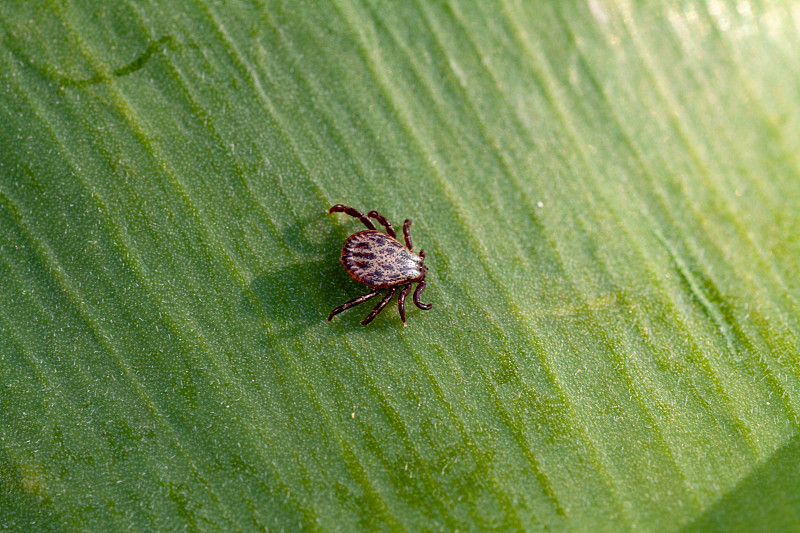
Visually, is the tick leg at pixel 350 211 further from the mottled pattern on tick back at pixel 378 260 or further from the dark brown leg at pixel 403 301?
the dark brown leg at pixel 403 301

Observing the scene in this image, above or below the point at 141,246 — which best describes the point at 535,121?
below

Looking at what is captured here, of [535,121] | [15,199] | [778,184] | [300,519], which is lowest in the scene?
[778,184]

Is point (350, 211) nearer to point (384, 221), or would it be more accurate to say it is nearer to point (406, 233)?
point (384, 221)

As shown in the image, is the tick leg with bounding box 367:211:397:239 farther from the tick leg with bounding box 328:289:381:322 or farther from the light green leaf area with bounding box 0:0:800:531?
the tick leg with bounding box 328:289:381:322

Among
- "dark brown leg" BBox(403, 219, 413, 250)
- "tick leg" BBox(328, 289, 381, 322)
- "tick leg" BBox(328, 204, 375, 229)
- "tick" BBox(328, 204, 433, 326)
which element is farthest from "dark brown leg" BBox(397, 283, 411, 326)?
"tick leg" BBox(328, 204, 375, 229)

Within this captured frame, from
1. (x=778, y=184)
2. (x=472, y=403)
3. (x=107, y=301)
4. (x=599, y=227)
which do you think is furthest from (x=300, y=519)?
(x=778, y=184)

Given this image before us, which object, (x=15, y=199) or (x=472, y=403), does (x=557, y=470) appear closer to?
(x=472, y=403)

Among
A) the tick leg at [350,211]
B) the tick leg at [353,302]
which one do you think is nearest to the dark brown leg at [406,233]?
the tick leg at [350,211]
